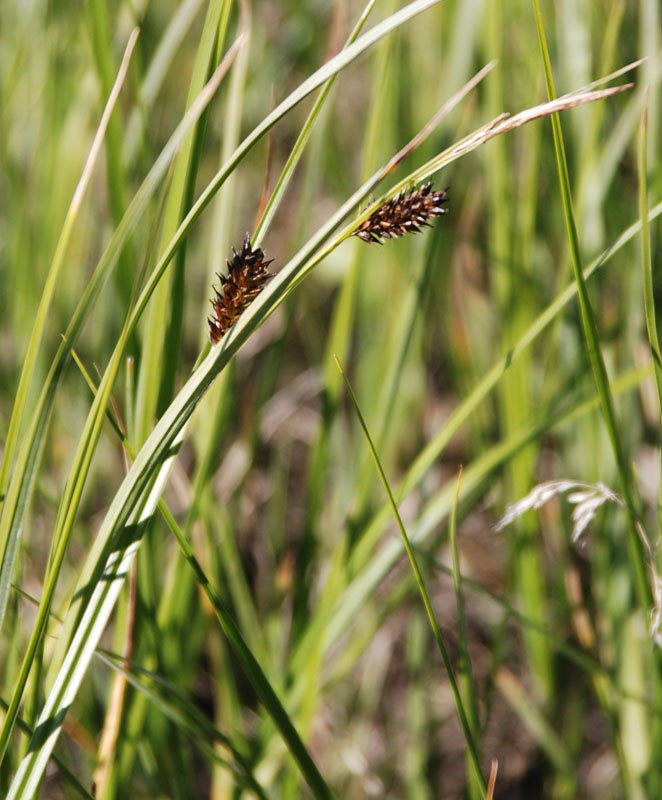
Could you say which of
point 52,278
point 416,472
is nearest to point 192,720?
point 416,472

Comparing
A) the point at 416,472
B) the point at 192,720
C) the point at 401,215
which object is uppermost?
the point at 401,215

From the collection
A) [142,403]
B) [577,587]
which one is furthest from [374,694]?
[142,403]

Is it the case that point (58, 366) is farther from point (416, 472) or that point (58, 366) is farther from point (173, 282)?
point (416, 472)

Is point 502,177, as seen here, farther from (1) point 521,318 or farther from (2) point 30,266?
(2) point 30,266

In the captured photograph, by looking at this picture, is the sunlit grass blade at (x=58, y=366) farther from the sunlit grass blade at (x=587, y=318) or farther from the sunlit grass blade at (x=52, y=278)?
the sunlit grass blade at (x=587, y=318)

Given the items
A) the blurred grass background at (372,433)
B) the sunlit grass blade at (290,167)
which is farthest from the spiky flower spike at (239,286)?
the blurred grass background at (372,433)

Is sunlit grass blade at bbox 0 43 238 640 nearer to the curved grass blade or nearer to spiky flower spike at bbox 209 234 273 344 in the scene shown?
spiky flower spike at bbox 209 234 273 344

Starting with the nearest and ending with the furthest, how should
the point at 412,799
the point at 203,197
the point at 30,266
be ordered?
the point at 203,197 < the point at 412,799 < the point at 30,266
